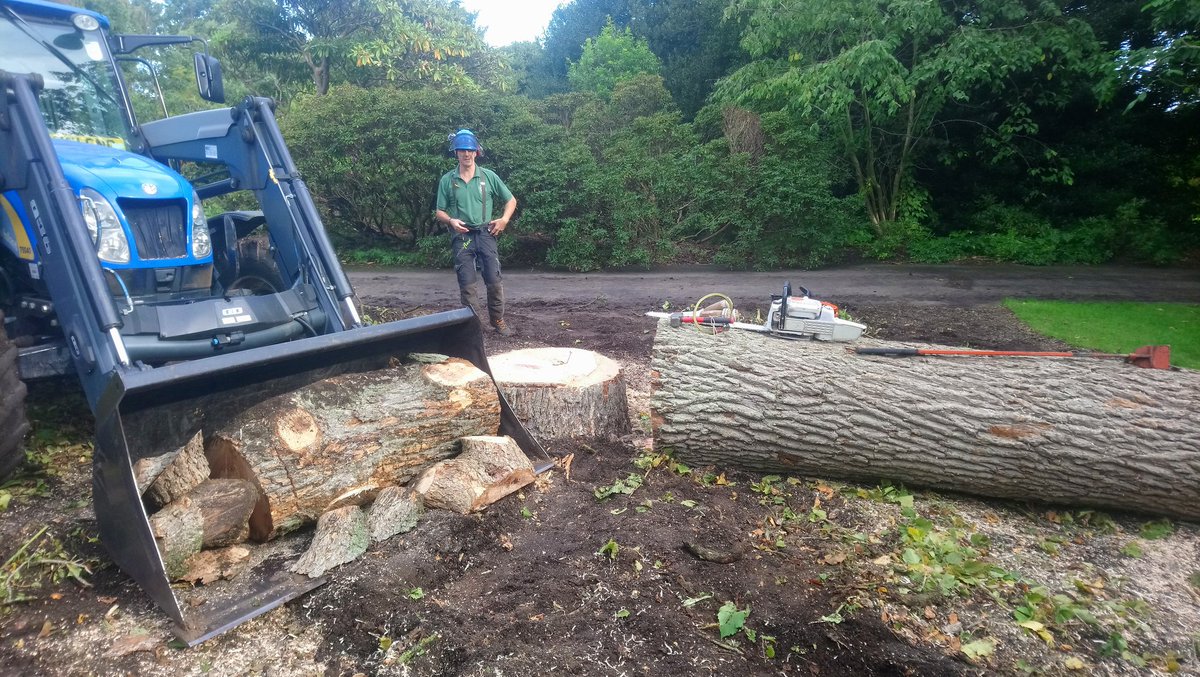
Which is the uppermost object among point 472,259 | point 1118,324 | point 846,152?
point 846,152

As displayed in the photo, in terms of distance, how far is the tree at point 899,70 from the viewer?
10672 mm

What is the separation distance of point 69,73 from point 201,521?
3546 millimetres

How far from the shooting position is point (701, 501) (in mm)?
3723

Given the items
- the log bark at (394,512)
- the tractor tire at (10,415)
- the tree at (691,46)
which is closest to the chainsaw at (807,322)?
the log bark at (394,512)

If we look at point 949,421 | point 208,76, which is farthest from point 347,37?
point 949,421

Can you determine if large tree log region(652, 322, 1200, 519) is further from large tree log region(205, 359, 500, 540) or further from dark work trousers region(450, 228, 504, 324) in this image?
dark work trousers region(450, 228, 504, 324)

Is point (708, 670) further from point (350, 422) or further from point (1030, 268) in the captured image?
point (1030, 268)

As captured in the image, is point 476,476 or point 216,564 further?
point 476,476

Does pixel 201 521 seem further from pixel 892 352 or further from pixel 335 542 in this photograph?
pixel 892 352

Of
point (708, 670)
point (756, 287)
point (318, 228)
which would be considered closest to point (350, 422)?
point (318, 228)

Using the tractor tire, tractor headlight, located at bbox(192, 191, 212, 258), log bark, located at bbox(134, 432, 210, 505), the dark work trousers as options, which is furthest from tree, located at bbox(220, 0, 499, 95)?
log bark, located at bbox(134, 432, 210, 505)

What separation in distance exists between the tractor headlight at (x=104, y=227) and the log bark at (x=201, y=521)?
160cm

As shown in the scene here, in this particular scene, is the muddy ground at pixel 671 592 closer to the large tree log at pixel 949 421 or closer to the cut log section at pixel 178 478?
the large tree log at pixel 949 421

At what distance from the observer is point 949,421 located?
372 centimetres
